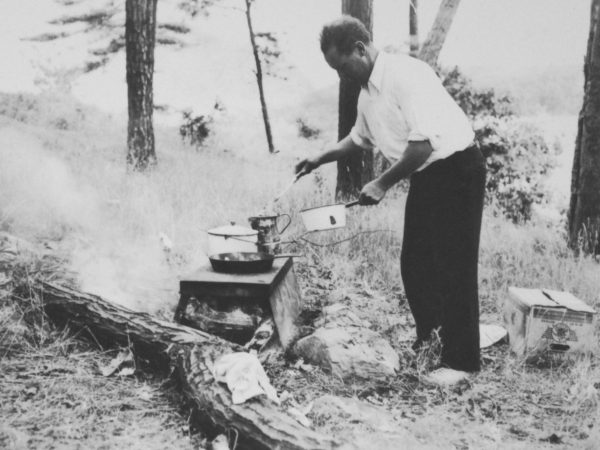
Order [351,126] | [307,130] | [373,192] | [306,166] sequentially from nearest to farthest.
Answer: [373,192]
[306,166]
[351,126]
[307,130]

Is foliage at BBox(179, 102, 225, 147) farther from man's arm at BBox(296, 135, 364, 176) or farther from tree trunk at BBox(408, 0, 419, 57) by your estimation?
man's arm at BBox(296, 135, 364, 176)

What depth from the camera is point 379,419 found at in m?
2.79

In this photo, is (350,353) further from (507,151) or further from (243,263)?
(507,151)

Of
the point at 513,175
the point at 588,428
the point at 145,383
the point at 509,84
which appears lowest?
the point at 588,428

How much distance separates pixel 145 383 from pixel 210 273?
0.94 meters

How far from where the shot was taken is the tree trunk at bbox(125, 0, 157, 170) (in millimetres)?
7645

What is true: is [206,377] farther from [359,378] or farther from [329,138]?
[329,138]

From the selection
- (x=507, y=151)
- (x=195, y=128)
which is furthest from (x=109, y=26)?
(x=507, y=151)

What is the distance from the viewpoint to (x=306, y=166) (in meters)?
3.88

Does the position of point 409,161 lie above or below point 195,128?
below

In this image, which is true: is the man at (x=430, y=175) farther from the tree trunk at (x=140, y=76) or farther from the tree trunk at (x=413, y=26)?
the tree trunk at (x=413, y=26)

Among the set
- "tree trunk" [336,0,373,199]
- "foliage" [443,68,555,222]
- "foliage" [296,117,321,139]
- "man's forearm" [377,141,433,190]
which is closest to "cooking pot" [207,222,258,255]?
"man's forearm" [377,141,433,190]

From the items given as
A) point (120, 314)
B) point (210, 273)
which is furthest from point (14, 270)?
point (210, 273)

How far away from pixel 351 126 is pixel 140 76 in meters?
3.42
